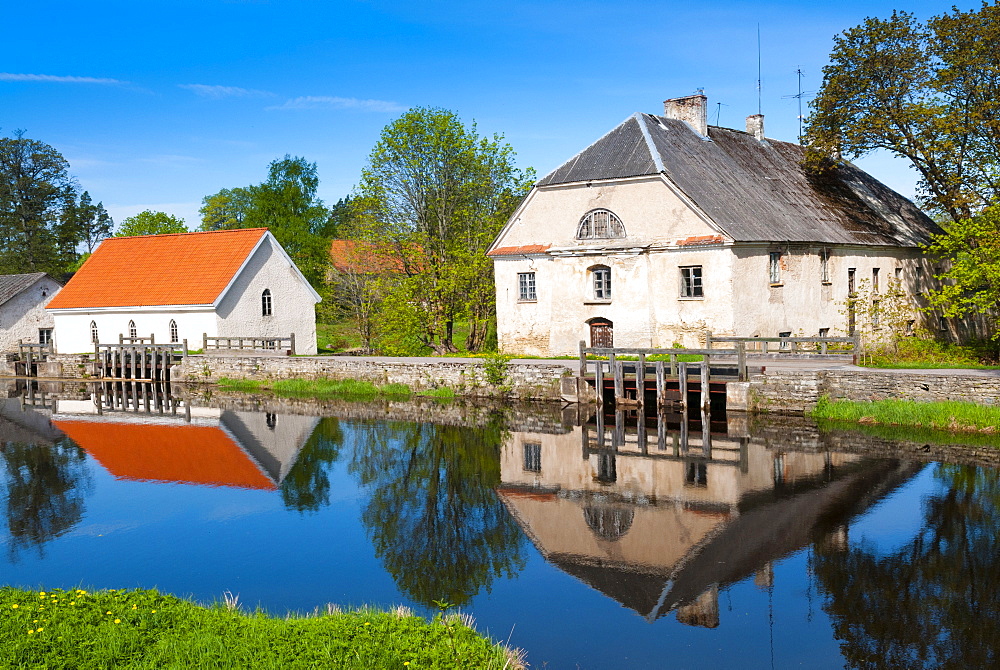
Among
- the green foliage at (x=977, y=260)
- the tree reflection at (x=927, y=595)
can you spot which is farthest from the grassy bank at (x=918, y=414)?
the tree reflection at (x=927, y=595)

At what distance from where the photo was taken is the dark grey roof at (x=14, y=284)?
40500mm

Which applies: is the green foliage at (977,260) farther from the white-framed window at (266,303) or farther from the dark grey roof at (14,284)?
the dark grey roof at (14,284)

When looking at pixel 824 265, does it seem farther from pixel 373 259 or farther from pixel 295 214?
pixel 295 214

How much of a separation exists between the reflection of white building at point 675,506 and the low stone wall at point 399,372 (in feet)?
18.3

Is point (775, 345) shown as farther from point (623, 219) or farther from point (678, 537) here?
point (678, 537)

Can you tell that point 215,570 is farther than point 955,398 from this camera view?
No

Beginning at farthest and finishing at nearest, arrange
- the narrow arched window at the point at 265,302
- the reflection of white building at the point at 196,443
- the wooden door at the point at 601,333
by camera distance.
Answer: the narrow arched window at the point at 265,302 → the wooden door at the point at 601,333 → the reflection of white building at the point at 196,443

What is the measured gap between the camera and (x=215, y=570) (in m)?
11.5

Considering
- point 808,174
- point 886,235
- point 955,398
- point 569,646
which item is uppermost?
point 808,174

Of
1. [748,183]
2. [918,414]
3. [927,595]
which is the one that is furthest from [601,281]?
[927,595]

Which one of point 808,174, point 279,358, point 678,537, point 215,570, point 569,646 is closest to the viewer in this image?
point 569,646

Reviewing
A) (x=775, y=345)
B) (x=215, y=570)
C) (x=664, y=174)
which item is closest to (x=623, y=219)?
(x=664, y=174)

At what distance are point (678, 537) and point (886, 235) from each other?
77.3 ft

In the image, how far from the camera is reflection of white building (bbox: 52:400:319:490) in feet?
58.9
